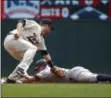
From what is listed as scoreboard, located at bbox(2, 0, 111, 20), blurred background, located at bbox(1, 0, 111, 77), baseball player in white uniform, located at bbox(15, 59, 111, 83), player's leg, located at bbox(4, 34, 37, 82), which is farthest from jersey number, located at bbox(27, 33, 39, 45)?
scoreboard, located at bbox(2, 0, 111, 20)

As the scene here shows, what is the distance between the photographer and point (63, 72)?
11.4m

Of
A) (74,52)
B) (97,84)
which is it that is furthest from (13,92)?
(74,52)

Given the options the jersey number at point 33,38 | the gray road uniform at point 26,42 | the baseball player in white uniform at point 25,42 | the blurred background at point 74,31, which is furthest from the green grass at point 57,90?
the blurred background at point 74,31

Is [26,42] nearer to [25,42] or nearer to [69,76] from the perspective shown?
[25,42]

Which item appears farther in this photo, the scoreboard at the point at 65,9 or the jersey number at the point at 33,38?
the scoreboard at the point at 65,9

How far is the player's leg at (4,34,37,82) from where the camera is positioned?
36.4 feet

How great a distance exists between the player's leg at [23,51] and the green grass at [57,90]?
0.55 meters

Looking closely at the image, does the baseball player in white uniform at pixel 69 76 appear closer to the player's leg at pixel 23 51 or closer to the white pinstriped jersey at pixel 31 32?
the player's leg at pixel 23 51

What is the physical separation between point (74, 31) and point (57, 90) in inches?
290

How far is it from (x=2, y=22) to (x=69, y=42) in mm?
1616

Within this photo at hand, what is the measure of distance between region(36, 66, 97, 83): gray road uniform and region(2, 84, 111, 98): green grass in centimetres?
54

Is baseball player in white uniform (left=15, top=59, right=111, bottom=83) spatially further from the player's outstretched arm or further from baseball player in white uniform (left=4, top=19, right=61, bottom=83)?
the player's outstretched arm

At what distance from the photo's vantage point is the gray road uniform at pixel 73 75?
1123 cm

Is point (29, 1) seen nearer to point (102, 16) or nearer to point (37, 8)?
point (37, 8)
